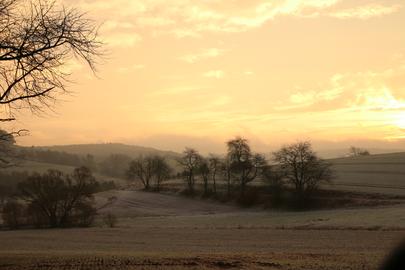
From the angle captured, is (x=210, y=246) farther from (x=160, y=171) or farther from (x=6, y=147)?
(x=160, y=171)

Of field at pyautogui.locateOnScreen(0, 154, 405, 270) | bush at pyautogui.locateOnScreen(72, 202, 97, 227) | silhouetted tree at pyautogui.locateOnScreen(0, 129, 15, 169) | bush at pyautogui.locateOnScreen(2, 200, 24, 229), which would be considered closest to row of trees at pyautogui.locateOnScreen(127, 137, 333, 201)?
field at pyautogui.locateOnScreen(0, 154, 405, 270)

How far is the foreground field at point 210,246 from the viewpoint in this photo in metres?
13.9

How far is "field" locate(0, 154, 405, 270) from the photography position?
14430 millimetres

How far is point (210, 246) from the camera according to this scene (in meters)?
29.5

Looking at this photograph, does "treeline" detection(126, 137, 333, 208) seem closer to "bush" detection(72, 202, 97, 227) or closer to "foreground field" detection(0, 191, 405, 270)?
"foreground field" detection(0, 191, 405, 270)

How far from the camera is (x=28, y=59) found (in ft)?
43.2

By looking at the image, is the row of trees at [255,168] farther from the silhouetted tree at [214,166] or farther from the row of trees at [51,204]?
the row of trees at [51,204]

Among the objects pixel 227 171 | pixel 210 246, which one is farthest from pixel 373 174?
pixel 210 246

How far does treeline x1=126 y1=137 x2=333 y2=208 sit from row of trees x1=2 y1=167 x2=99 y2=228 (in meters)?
29.2

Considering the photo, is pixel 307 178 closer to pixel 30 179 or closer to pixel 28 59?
pixel 30 179

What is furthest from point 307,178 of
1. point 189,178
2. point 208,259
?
point 208,259

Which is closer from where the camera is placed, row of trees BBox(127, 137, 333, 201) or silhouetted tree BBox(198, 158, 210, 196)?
row of trees BBox(127, 137, 333, 201)

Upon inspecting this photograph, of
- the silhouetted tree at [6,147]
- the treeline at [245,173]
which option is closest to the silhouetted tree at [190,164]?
the treeline at [245,173]

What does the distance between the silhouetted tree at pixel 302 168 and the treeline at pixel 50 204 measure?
101 feet
